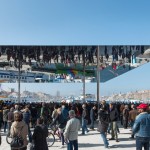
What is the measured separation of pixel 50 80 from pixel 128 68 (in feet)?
35.0

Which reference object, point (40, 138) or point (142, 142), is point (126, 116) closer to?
point (142, 142)

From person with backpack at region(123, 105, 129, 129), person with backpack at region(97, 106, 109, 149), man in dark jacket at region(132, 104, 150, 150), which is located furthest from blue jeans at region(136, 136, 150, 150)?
person with backpack at region(123, 105, 129, 129)

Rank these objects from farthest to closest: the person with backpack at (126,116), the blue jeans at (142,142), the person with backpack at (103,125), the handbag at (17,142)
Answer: the person with backpack at (126,116)
the person with backpack at (103,125)
the blue jeans at (142,142)
the handbag at (17,142)

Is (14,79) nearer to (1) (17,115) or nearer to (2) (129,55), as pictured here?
(2) (129,55)

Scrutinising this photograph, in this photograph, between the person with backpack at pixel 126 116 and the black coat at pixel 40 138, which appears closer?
the black coat at pixel 40 138

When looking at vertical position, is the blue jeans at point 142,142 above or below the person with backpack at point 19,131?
below

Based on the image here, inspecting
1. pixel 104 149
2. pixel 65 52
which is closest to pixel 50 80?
pixel 65 52

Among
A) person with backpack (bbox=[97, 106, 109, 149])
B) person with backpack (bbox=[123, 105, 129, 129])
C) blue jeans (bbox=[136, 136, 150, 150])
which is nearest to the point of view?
blue jeans (bbox=[136, 136, 150, 150])

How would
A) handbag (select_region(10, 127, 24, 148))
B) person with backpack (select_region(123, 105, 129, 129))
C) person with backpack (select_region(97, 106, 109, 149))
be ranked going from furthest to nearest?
person with backpack (select_region(123, 105, 129, 129))
person with backpack (select_region(97, 106, 109, 149))
handbag (select_region(10, 127, 24, 148))

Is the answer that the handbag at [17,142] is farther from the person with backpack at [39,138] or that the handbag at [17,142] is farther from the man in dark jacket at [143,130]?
the man in dark jacket at [143,130]

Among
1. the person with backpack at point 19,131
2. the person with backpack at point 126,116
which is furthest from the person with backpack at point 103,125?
the person with backpack at point 126,116

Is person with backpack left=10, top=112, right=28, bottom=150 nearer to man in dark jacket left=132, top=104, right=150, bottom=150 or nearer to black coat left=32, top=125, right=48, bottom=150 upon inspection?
black coat left=32, top=125, right=48, bottom=150

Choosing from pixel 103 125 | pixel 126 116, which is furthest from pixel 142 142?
pixel 126 116

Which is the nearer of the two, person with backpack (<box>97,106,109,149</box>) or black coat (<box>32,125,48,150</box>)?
black coat (<box>32,125,48,150</box>)
